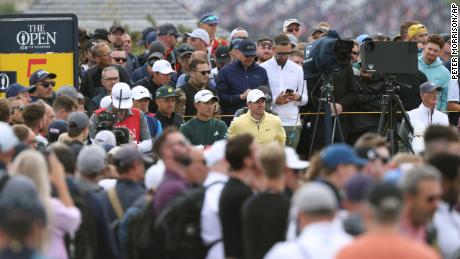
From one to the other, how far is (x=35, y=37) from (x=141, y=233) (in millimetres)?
7891

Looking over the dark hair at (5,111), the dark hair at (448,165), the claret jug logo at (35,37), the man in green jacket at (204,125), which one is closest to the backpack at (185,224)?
the dark hair at (448,165)

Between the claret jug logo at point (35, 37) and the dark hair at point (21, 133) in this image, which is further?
the claret jug logo at point (35, 37)

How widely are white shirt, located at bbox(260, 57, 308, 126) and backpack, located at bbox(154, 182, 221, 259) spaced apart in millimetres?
7830

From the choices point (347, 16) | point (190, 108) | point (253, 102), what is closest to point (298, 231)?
point (253, 102)

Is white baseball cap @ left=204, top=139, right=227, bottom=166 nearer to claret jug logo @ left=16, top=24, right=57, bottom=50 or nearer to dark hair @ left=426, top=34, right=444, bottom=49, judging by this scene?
claret jug logo @ left=16, top=24, right=57, bottom=50

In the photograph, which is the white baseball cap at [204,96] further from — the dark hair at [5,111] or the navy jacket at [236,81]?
the dark hair at [5,111]

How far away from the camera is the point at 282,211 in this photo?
1142 cm

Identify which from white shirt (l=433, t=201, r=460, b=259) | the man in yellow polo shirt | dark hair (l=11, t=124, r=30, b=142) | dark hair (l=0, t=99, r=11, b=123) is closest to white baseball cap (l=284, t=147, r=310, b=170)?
white shirt (l=433, t=201, r=460, b=259)

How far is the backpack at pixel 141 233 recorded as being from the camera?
41.0 feet

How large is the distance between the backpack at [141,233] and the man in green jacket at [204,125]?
18.0ft

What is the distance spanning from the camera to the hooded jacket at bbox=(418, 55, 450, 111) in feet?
68.9

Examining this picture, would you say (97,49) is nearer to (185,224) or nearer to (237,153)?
(185,224)

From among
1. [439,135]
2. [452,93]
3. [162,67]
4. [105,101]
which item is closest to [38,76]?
[105,101]

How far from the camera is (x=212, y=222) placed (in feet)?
39.9
